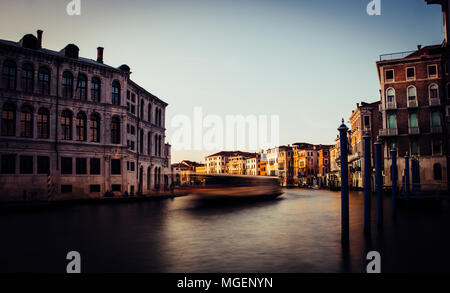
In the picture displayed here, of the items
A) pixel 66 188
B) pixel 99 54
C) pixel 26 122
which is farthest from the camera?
pixel 99 54

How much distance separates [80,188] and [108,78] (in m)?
12.6

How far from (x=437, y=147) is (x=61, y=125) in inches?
1751

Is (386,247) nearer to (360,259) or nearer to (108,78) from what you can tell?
(360,259)

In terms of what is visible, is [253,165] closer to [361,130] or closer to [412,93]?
[361,130]

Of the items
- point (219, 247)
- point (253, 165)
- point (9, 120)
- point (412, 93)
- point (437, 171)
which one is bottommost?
point (219, 247)

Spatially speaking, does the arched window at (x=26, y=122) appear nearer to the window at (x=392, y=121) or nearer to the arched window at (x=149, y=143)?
the arched window at (x=149, y=143)

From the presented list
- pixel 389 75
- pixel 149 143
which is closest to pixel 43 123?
pixel 149 143

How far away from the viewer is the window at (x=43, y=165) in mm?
35750

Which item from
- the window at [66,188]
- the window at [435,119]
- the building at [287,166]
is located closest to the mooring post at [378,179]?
the window at [66,188]

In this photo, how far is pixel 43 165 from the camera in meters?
36.0

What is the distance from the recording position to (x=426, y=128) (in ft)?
156

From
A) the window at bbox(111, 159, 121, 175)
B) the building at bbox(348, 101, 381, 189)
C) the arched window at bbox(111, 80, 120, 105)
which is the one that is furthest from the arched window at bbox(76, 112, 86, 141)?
the building at bbox(348, 101, 381, 189)

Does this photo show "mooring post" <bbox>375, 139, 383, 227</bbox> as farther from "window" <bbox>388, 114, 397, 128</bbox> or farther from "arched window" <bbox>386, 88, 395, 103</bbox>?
"arched window" <bbox>386, 88, 395, 103</bbox>
